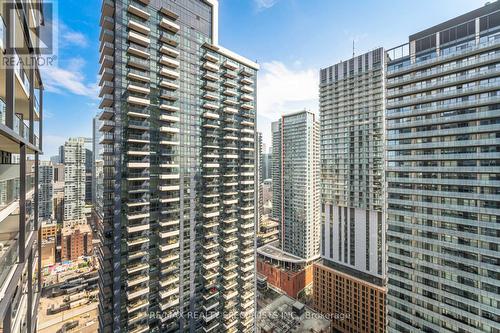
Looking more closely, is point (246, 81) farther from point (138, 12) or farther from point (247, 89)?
point (138, 12)

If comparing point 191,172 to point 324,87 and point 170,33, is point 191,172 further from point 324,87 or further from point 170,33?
point 324,87

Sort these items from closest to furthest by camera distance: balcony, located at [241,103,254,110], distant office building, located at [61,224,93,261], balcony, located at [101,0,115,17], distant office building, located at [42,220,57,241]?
balcony, located at [101,0,115,17], balcony, located at [241,103,254,110], distant office building, located at [61,224,93,261], distant office building, located at [42,220,57,241]

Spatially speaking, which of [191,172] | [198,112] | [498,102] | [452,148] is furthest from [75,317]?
[498,102]

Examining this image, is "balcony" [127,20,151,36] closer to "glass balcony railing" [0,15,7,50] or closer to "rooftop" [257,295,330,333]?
"glass balcony railing" [0,15,7,50]

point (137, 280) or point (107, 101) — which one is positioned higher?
point (107, 101)

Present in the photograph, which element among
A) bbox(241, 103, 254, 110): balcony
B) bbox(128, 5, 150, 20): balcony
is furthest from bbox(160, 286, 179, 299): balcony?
bbox(128, 5, 150, 20): balcony

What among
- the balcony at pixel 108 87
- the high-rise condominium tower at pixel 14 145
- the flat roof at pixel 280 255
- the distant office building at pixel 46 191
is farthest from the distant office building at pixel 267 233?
the high-rise condominium tower at pixel 14 145

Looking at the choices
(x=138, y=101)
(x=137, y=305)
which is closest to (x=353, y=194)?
(x=137, y=305)
